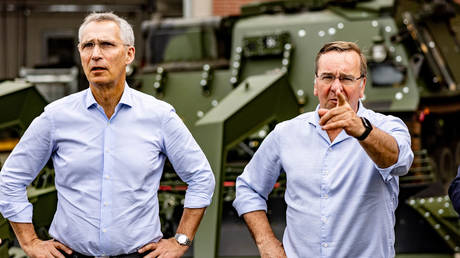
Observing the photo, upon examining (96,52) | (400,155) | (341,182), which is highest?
(96,52)

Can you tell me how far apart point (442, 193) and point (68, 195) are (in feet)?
14.3

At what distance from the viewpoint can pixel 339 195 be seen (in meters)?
2.91

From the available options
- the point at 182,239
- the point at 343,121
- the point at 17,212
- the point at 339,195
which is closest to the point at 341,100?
the point at 343,121

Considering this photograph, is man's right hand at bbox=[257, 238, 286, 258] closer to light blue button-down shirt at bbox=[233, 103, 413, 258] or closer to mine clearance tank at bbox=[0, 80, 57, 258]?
light blue button-down shirt at bbox=[233, 103, 413, 258]

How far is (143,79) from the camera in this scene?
8.66 m

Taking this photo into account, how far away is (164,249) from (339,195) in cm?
80

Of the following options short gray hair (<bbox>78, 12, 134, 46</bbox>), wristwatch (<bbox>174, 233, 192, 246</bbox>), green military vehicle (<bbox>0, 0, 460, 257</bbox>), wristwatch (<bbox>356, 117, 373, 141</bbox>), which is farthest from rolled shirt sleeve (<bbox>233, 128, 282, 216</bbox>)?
green military vehicle (<bbox>0, 0, 460, 257</bbox>)

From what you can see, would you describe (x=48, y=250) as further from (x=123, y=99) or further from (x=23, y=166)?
(x=123, y=99)

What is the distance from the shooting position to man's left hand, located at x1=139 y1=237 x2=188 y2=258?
320 centimetres

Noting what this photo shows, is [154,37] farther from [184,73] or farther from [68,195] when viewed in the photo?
[68,195]

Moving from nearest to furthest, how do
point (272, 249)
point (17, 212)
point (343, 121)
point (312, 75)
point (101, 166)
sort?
point (343, 121) < point (272, 249) < point (101, 166) < point (17, 212) < point (312, 75)

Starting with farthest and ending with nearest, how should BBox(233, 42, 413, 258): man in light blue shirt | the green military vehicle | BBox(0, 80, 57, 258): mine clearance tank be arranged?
the green military vehicle, BBox(0, 80, 57, 258): mine clearance tank, BBox(233, 42, 413, 258): man in light blue shirt

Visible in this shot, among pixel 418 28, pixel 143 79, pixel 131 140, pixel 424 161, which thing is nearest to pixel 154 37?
pixel 143 79

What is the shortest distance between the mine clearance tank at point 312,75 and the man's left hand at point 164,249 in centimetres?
269
